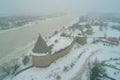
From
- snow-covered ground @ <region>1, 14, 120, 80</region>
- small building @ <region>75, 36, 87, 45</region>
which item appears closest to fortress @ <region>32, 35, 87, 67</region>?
snow-covered ground @ <region>1, 14, 120, 80</region>

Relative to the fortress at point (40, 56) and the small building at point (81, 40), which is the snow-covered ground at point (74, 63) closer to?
the fortress at point (40, 56)

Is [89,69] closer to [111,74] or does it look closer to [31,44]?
[111,74]

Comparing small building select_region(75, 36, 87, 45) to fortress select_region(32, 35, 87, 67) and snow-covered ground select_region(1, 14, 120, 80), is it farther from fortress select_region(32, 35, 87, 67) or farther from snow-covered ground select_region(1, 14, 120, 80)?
fortress select_region(32, 35, 87, 67)

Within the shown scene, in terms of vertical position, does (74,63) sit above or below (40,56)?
below

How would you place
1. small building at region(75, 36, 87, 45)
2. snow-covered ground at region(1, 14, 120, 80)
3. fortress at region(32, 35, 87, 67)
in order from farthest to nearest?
small building at region(75, 36, 87, 45)
fortress at region(32, 35, 87, 67)
snow-covered ground at region(1, 14, 120, 80)

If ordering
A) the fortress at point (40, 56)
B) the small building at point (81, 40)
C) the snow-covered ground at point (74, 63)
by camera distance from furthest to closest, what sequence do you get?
the small building at point (81, 40), the fortress at point (40, 56), the snow-covered ground at point (74, 63)

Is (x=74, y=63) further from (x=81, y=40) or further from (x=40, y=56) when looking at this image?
(x=81, y=40)

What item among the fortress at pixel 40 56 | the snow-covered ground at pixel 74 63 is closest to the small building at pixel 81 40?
the snow-covered ground at pixel 74 63

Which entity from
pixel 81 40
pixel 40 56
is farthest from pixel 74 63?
pixel 81 40

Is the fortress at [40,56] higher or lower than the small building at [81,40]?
higher

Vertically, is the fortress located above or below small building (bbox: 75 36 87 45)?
above

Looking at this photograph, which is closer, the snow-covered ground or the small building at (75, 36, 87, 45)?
the snow-covered ground
